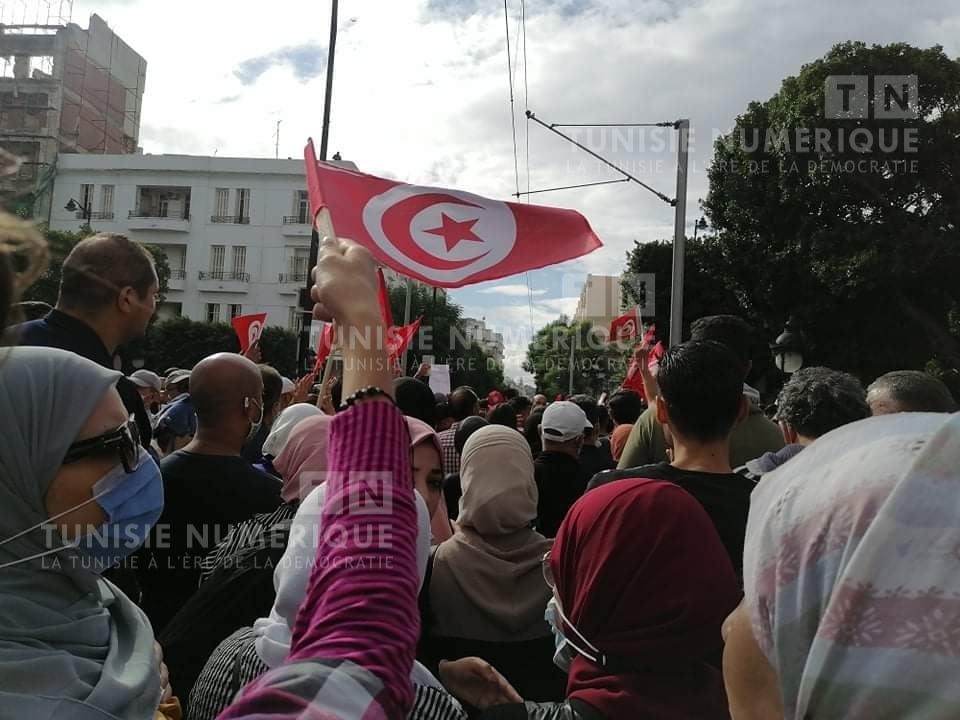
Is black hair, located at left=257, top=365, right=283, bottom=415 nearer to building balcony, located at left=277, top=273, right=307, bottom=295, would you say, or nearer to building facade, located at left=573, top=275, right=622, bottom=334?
building balcony, located at left=277, top=273, right=307, bottom=295

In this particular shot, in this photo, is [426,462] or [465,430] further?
[465,430]

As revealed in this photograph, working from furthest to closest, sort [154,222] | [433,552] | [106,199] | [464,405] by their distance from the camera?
[154,222], [106,199], [464,405], [433,552]

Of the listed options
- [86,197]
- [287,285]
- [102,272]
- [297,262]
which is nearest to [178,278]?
[287,285]

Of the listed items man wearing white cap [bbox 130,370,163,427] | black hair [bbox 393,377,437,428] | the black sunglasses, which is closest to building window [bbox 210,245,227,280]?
man wearing white cap [bbox 130,370,163,427]

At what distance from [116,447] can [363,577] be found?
2.01ft

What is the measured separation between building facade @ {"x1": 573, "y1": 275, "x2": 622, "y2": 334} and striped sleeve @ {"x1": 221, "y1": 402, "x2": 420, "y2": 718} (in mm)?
74663

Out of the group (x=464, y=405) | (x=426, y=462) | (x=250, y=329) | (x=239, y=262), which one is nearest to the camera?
(x=426, y=462)

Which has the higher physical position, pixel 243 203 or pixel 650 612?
pixel 243 203

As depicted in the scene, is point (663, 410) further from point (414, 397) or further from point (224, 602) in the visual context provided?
point (414, 397)

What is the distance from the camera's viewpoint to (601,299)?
81.9 m

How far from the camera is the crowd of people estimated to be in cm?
88

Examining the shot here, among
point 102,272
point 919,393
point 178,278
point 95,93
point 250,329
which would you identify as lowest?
point 919,393

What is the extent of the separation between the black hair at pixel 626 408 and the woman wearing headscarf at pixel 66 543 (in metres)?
5.32

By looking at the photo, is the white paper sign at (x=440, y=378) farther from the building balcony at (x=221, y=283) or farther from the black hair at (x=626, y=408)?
the building balcony at (x=221, y=283)
